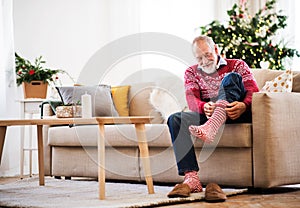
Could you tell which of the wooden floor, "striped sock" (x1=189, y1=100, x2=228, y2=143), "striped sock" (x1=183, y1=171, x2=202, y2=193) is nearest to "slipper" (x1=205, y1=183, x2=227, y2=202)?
the wooden floor

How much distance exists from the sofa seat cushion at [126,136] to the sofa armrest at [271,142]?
75 millimetres

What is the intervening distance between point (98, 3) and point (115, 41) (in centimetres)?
44

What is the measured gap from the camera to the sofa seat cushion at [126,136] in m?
3.22

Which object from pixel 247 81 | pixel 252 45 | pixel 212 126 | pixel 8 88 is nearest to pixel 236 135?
pixel 212 126

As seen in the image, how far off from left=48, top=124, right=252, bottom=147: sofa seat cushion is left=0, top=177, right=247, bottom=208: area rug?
10.4 inches

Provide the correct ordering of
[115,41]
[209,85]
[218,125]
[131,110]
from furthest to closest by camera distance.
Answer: [115,41]
[131,110]
[209,85]
[218,125]

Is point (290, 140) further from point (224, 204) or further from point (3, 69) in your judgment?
point (3, 69)

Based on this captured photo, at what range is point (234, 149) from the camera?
3.29 metres

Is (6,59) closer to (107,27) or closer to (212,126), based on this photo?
(107,27)

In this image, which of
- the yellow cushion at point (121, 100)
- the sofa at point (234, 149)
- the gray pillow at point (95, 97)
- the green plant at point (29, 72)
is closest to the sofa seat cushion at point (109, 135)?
the sofa at point (234, 149)

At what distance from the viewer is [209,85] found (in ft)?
11.1

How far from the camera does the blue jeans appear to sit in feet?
10.2

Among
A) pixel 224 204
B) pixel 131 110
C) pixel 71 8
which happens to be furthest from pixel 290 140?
pixel 71 8

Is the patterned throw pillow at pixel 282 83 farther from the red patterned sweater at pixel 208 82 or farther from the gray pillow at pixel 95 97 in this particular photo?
the gray pillow at pixel 95 97
